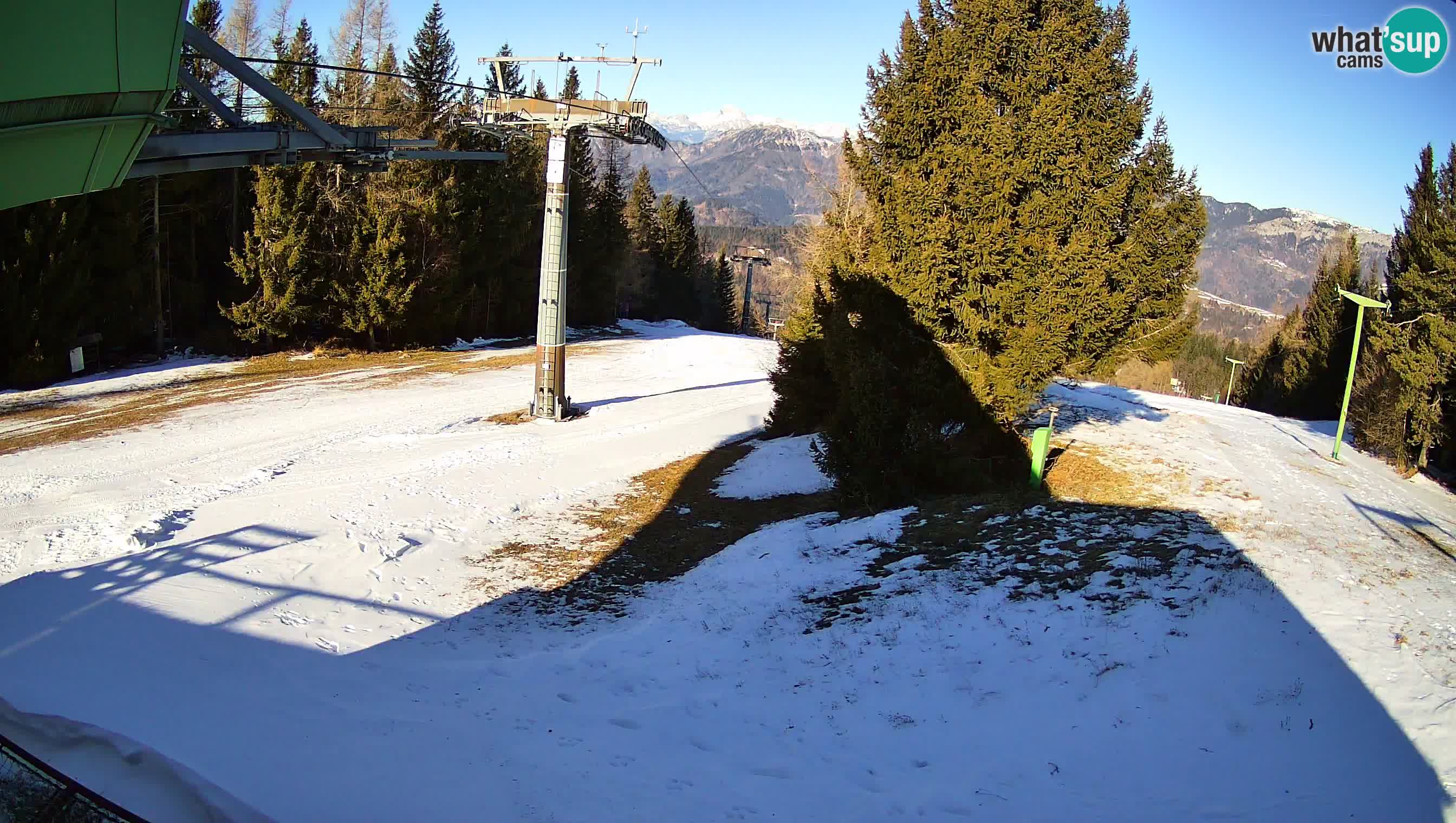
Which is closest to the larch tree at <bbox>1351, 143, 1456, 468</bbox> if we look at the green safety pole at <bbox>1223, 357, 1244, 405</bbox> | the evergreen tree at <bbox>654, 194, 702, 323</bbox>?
the green safety pole at <bbox>1223, 357, 1244, 405</bbox>

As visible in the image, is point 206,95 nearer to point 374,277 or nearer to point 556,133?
point 556,133

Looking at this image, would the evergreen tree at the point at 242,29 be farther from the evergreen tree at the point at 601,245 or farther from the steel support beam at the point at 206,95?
the steel support beam at the point at 206,95

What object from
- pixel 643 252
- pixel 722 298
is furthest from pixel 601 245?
pixel 722 298

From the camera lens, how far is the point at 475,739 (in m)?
6.35

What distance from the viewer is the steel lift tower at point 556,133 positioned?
18656mm

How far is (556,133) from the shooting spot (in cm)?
1892

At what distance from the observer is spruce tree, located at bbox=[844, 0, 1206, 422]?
11.0 m

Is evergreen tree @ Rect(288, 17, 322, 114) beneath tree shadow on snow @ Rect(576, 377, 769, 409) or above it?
above

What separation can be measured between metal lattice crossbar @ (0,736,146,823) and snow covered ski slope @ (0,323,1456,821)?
1.70m

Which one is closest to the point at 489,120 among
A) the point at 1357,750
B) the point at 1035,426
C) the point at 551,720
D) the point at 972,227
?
the point at 972,227

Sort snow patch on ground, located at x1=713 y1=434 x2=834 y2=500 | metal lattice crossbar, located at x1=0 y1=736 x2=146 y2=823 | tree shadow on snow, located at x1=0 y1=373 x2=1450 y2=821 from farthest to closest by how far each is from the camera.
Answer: snow patch on ground, located at x1=713 y1=434 x2=834 y2=500
tree shadow on snow, located at x1=0 y1=373 x2=1450 y2=821
metal lattice crossbar, located at x1=0 y1=736 x2=146 y2=823

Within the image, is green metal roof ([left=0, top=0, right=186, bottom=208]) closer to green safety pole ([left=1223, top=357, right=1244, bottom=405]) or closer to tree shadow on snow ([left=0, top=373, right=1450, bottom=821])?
tree shadow on snow ([left=0, top=373, right=1450, bottom=821])

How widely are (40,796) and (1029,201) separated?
11291mm

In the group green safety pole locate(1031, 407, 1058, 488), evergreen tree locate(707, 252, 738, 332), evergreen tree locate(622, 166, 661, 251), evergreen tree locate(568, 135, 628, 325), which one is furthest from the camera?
evergreen tree locate(707, 252, 738, 332)
